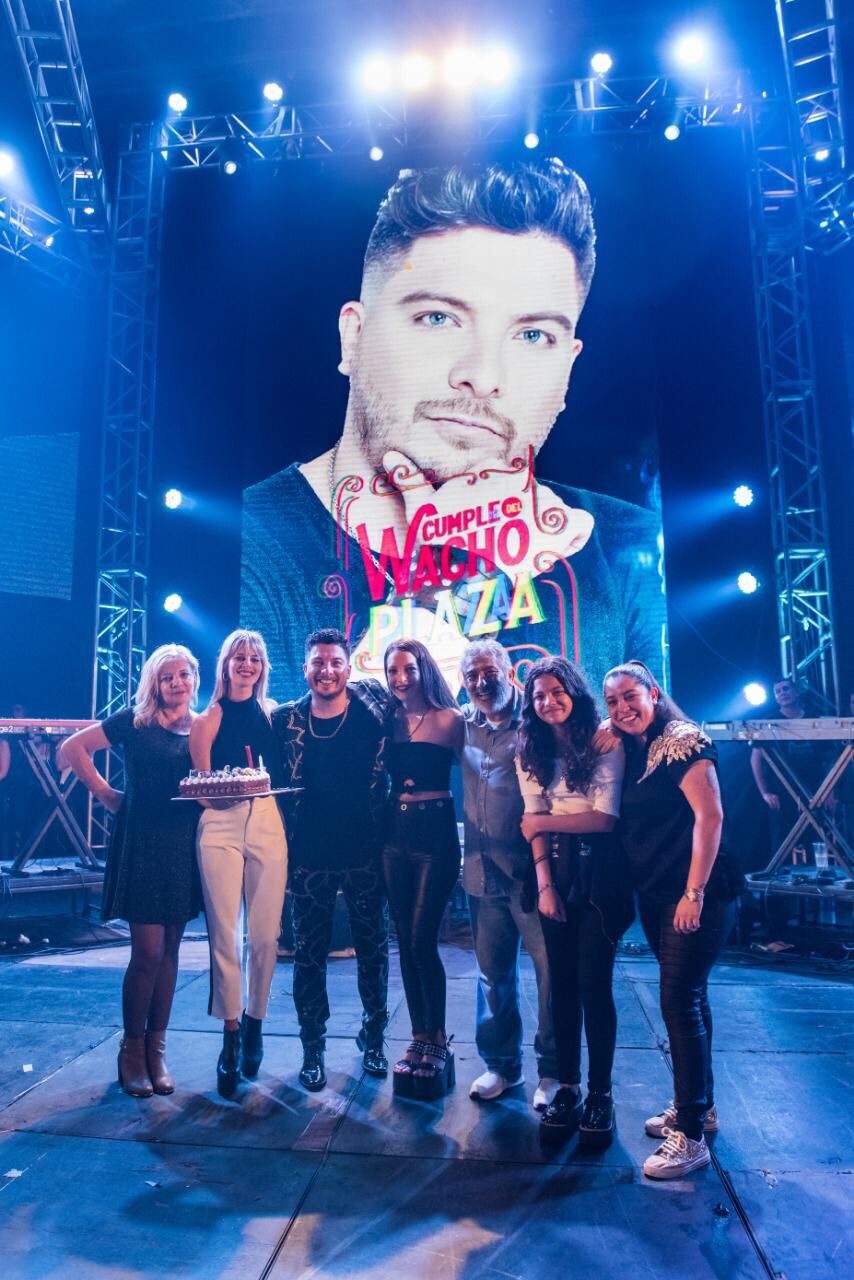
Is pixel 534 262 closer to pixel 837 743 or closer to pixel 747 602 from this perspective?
pixel 747 602

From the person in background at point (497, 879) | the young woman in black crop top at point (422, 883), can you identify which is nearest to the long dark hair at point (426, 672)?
the young woman in black crop top at point (422, 883)

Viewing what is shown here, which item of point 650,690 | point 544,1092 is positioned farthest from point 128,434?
point 544,1092

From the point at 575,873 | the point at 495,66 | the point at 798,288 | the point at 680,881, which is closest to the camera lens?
the point at 680,881

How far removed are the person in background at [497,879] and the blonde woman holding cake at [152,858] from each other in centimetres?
102

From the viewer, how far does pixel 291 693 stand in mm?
6969

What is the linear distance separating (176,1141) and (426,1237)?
0.90 meters

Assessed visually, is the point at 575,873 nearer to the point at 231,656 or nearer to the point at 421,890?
the point at 421,890

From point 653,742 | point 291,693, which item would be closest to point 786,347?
point 291,693

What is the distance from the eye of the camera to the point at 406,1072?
8.96ft

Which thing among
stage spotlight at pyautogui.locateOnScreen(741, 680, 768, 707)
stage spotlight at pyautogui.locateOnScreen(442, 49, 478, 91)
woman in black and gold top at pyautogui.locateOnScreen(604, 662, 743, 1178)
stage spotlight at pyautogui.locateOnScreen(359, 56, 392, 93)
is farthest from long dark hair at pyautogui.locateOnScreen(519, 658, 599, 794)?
stage spotlight at pyautogui.locateOnScreen(359, 56, 392, 93)

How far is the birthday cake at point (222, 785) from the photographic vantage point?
8.86 ft

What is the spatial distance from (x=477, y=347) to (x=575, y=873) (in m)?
5.19

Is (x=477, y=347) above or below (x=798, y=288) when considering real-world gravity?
below

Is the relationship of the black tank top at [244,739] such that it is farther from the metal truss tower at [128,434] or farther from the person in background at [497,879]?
the metal truss tower at [128,434]
